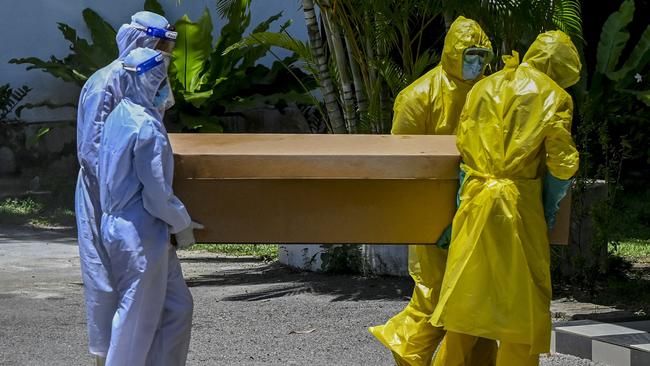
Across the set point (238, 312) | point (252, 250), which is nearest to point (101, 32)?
point (252, 250)

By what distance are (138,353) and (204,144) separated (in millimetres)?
1006

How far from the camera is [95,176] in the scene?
4688 millimetres

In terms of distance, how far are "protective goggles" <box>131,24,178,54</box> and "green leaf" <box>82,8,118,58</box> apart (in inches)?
335

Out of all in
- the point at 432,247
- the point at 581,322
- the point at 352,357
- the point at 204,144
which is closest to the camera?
the point at 204,144

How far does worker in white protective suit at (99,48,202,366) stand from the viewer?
4.46m

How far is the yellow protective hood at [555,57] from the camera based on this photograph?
493 cm

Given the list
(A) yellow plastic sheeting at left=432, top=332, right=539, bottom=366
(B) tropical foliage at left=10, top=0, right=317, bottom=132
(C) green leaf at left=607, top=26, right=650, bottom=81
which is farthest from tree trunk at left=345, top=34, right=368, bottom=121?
(C) green leaf at left=607, top=26, right=650, bottom=81

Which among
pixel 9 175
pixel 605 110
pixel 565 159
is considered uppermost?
pixel 565 159

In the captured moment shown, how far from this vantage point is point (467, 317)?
480cm

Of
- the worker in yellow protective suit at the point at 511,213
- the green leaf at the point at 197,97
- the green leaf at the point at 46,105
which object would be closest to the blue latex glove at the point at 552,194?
the worker in yellow protective suit at the point at 511,213

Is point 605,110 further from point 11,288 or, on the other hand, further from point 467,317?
point 467,317

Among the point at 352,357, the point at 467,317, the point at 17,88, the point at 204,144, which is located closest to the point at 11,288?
the point at 352,357

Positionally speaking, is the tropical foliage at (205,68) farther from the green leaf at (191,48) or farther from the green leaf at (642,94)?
the green leaf at (642,94)

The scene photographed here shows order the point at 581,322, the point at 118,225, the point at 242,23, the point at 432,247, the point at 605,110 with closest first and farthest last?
the point at 118,225
the point at 432,247
the point at 581,322
the point at 605,110
the point at 242,23
